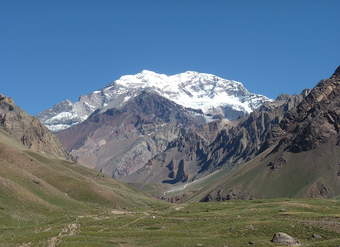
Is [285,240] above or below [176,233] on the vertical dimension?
below

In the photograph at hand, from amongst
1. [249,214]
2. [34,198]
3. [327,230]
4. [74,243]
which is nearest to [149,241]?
[74,243]

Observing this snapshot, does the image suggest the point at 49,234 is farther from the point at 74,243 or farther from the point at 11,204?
the point at 11,204

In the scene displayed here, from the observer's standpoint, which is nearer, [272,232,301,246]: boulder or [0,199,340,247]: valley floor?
[272,232,301,246]: boulder

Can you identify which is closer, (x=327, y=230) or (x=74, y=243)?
(x=74, y=243)

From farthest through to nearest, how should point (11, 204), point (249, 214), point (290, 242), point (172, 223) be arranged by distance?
point (11, 204) → point (249, 214) → point (172, 223) → point (290, 242)

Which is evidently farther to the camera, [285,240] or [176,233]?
[176,233]

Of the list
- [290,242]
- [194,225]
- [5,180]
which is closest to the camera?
[290,242]

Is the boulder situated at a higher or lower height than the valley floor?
lower

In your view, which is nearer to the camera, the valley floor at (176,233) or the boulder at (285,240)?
the boulder at (285,240)

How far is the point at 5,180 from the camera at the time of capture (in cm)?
17788

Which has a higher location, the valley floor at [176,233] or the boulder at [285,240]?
the valley floor at [176,233]

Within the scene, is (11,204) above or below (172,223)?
above

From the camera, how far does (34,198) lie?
7028 inches

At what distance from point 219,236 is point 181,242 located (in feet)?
32.2
